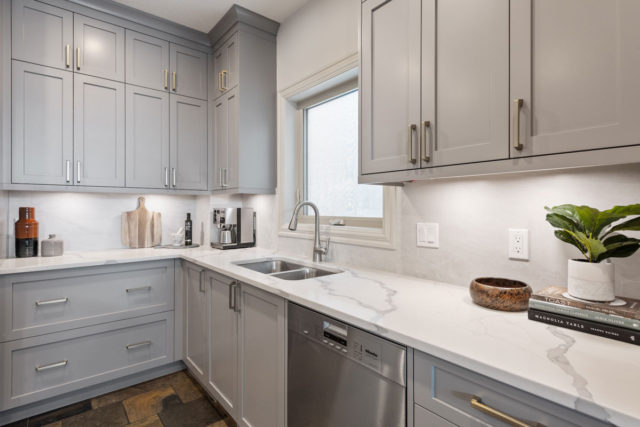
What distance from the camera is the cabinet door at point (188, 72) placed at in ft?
8.77

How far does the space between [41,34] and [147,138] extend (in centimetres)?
86

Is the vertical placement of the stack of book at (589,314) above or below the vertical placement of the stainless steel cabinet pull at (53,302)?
above

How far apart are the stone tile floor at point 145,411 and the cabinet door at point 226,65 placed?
2211mm

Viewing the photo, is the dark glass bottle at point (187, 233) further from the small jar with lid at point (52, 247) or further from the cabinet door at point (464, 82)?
the cabinet door at point (464, 82)

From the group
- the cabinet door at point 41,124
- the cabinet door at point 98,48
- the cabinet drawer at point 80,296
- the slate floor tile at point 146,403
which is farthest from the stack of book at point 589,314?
the cabinet door at point 98,48

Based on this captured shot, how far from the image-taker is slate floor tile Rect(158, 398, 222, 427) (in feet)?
6.13

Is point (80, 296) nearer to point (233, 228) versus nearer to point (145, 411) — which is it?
point (145, 411)

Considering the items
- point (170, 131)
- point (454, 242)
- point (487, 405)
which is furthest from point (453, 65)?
point (170, 131)

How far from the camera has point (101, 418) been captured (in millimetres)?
1915

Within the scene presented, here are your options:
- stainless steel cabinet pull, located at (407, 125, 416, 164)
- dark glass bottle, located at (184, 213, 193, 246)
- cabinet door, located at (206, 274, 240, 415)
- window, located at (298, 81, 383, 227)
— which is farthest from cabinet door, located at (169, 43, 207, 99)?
stainless steel cabinet pull, located at (407, 125, 416, 164)

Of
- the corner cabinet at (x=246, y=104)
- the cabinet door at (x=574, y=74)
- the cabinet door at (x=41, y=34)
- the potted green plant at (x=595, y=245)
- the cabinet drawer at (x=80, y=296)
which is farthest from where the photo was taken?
the corner cabinet at (x=246, y=104)

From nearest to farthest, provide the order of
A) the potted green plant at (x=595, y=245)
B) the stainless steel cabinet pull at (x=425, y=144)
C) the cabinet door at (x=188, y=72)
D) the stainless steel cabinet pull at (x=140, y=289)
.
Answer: the potted green plant at (x=595, y=245)
the stainless steel cabinet pull at (x=425, y=144)
the stainless steel cabinet pull at (x=140, y=289)
the cabinet door at (x=188, y=72)

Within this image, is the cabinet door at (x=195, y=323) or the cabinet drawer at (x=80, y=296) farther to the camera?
the cabinet door at (x=195, y=323)

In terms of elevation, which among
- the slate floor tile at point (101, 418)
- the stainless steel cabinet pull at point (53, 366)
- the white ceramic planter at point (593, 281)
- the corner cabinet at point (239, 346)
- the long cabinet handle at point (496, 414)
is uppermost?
the white ceramic planter at point (593, 281)
